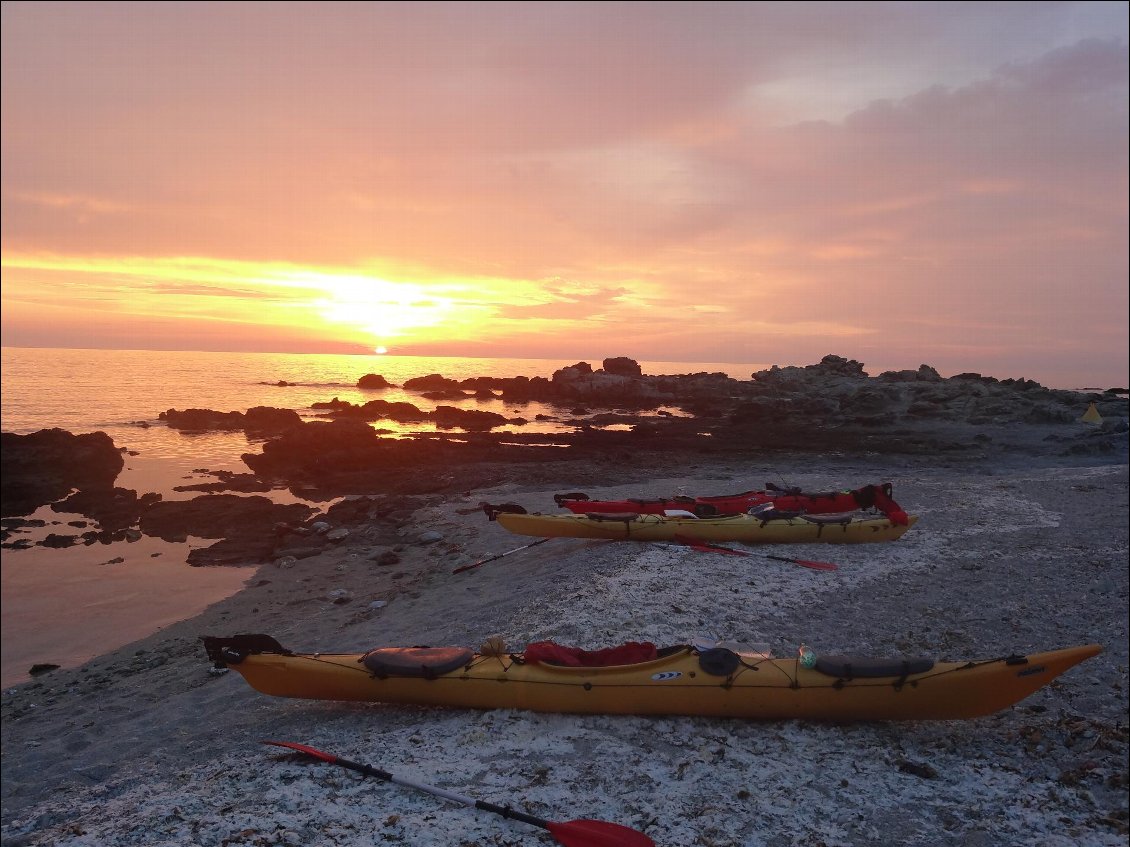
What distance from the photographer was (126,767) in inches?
265

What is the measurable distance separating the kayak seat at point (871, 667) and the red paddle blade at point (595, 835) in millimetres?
2706

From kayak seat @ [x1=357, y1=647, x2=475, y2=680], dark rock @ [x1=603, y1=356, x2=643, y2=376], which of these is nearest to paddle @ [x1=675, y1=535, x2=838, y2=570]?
kayak seat @ [x1=357, y1=647, x2=475, y2=680]

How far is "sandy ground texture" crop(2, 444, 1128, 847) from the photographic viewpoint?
509 cm

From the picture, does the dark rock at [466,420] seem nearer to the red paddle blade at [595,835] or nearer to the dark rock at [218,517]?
the dark rock at [218,517]

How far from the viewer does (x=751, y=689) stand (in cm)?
635

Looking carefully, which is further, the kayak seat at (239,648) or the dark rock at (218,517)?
the dark rock at (218,517)

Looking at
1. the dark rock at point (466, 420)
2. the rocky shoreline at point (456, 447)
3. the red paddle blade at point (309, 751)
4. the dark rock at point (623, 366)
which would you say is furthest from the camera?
the dark rock at point (623, 366)

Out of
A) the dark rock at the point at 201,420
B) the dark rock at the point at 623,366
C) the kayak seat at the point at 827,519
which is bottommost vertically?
the dark rock at the point at 201,420

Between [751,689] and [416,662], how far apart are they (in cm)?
356

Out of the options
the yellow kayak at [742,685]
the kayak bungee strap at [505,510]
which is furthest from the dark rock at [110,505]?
the yellow kayak at [742,685]

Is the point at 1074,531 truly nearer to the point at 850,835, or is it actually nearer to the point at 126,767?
the point at 850,835

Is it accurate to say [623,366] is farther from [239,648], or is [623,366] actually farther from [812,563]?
[239,648]

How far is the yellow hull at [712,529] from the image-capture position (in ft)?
41.7

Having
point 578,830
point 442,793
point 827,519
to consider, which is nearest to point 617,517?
point 827,519
